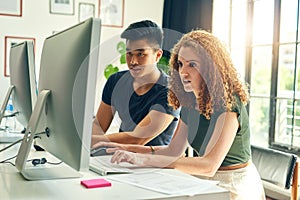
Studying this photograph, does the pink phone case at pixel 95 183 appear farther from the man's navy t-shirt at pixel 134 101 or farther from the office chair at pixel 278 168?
the office chair at pixel 278 168

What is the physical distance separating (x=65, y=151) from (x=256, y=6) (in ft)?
9.40

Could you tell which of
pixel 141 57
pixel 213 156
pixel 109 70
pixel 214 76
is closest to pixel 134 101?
pixel 141 57

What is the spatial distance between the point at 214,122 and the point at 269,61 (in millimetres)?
1890

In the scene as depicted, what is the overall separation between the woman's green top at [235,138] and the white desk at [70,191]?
1.93ft

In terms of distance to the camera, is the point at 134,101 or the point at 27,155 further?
the point at 134,101

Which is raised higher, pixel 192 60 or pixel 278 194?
pixel 192 60

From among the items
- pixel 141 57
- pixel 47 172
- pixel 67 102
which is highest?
pixel 141 57

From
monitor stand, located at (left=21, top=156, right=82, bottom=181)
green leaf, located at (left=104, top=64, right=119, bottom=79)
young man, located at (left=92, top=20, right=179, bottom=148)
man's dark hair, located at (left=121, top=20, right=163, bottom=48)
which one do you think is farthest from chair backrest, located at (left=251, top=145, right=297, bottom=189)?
green leaf, located at (left=104, top=64, right=119, bottom=79)

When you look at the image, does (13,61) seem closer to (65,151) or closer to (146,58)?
(146,58)

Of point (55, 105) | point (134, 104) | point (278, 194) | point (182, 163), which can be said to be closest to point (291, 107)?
point (278, 194)

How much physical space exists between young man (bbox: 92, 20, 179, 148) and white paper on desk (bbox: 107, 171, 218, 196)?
70cm

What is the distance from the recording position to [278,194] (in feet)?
8.88

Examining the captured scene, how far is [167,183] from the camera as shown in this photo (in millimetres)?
1107

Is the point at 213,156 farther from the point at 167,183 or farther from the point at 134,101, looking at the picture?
the point at 134,101
